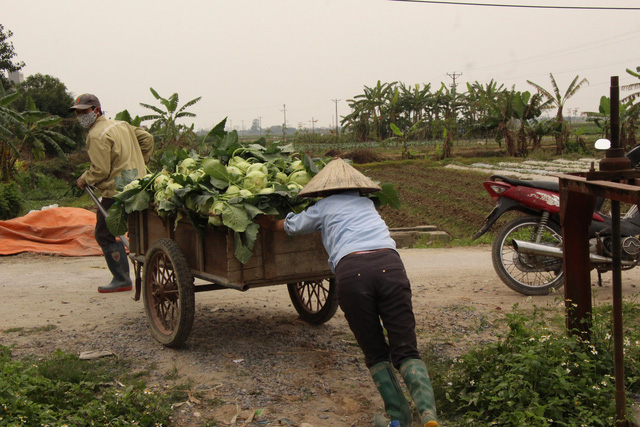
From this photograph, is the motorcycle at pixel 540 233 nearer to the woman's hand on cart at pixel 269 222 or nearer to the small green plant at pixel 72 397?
the woman's hand on cart at pixel 269 222

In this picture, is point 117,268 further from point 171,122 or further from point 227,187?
point 171,122

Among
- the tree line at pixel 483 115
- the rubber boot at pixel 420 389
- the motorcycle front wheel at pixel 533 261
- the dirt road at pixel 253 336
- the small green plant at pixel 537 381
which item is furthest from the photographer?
the tree line at pixel 483 115

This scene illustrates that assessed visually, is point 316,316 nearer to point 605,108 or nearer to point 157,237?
point 157,237

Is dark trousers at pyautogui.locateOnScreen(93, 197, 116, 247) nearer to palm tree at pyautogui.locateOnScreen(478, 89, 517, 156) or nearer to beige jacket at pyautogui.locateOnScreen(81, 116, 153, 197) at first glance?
beige jacket at pyautogui.locateOnScreen(81, 116, 153, 197)

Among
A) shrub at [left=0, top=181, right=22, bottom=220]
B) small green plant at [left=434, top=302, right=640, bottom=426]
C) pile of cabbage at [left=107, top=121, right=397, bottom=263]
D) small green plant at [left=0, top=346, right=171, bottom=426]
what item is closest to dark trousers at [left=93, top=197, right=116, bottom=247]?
pile of cabbage at [left=107, top=121, right=397, bottom=263]

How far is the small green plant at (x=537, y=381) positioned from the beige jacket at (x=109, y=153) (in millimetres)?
4096

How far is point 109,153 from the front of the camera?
6.68 metres

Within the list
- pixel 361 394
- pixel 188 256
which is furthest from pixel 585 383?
pixel 188 256

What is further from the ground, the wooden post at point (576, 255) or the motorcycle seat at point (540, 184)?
the motorcycle seat at point (540, 184)

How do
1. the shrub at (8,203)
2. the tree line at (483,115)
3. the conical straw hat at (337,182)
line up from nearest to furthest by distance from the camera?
the conical straw hat at (337,182) → the shrub at (8,203) → the tree line at (483,115)

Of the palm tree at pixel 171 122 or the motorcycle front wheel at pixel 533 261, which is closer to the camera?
the motorcycle front wheel at pixel 533 261

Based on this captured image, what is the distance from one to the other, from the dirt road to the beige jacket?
127 cm

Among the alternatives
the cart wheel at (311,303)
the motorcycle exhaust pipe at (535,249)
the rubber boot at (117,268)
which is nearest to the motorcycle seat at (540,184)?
the motorcycle exhaust pipe at (535,249)

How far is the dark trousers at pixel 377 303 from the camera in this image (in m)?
3.56
